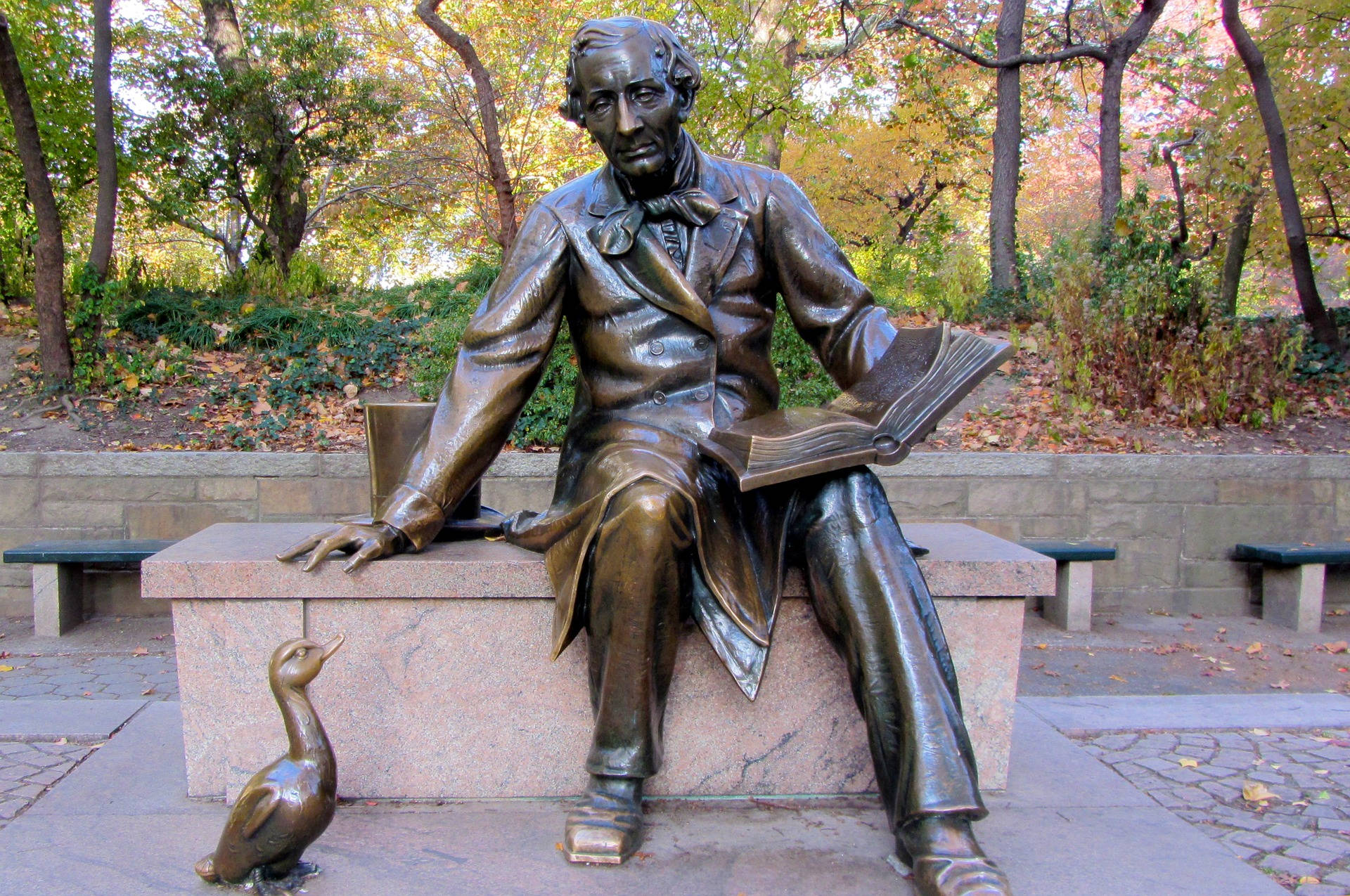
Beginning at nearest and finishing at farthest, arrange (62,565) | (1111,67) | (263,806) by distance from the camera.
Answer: (263,806), (62,565), (1111,67)

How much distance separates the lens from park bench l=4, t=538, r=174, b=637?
557 cm

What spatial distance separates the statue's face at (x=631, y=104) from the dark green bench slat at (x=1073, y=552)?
3992 millimetres

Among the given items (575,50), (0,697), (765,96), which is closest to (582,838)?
(575,50)

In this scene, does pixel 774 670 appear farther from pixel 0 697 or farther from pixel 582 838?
pixel 0 697

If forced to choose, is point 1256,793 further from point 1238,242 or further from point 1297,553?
point 1238,242

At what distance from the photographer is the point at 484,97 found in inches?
352

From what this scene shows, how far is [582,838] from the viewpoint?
245cm

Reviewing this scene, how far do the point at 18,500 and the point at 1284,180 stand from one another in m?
10.1

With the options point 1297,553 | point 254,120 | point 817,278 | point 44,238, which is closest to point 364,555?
point 817,278

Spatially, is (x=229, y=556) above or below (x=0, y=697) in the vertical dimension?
above

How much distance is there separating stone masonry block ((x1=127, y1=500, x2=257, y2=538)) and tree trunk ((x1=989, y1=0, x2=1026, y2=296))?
8.21 m

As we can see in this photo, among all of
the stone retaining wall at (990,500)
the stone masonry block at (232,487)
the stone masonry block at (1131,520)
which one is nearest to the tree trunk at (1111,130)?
the stone retaining wall at (990,500)

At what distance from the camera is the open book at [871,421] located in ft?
7.71

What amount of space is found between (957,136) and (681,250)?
16153mm
